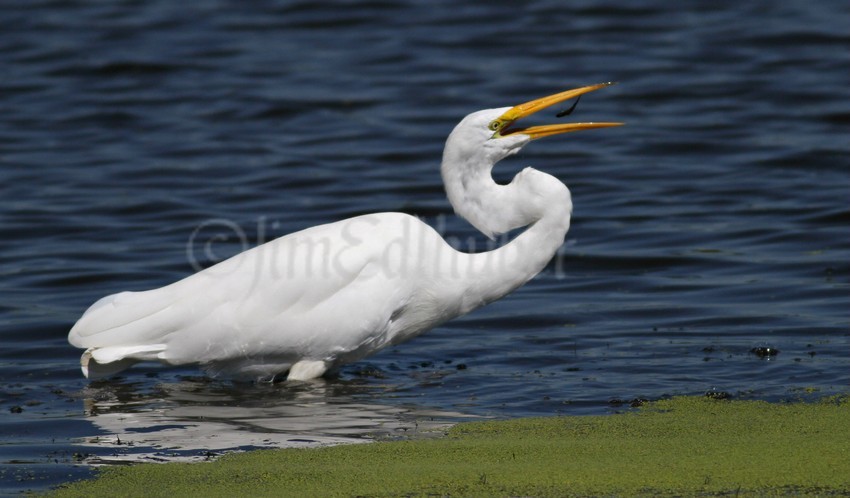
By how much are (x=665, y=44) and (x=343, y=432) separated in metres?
12.7

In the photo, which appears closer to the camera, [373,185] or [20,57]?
[373,185]

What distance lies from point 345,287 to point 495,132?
4.19ft

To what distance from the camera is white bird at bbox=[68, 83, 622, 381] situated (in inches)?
284

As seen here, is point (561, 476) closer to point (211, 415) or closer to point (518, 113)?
point (211, 415)

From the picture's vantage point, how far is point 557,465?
210 inches

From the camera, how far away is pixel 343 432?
6.31 m

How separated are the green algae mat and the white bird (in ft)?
4.37

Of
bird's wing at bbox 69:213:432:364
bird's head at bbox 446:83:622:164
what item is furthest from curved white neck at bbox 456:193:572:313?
bird's head at bbox 446:83:622:164

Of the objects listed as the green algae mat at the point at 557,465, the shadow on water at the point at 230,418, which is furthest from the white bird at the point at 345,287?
→ the green algae mat at the point at 557,465

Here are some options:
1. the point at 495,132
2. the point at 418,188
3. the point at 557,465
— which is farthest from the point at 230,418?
the point at 418,188

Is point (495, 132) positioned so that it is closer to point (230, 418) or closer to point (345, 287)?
point (345, 287)

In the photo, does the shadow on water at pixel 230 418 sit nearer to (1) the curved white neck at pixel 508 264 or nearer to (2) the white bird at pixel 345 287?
(2) the white bird at pixel 345 287

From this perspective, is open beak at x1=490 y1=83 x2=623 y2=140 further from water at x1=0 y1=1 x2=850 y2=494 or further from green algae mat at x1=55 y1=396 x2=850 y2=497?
green algae mat at x1=55 y1=396 x2=850 y2=497

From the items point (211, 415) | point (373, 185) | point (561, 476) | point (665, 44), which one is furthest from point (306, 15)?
point (561, 476)
